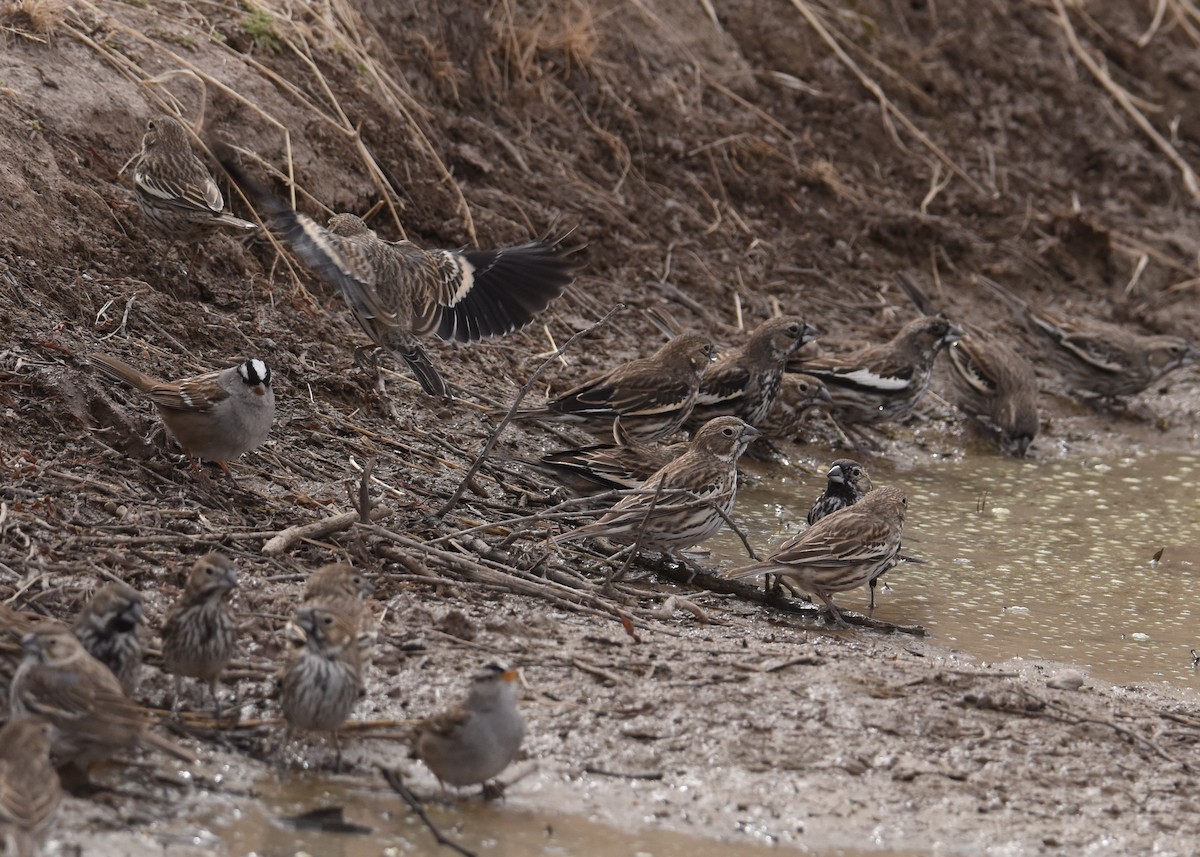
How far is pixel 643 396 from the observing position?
9461 millimetres

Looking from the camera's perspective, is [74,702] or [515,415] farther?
[515,415]

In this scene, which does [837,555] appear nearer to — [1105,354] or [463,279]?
[463,279]

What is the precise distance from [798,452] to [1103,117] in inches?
262

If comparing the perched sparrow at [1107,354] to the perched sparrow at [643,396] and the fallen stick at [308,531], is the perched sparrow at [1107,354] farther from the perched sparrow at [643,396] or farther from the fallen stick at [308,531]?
the fallen stick at [308,531]

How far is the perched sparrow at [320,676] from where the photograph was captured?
5383 millimetres

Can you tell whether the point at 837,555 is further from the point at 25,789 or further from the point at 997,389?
the point at 25,789

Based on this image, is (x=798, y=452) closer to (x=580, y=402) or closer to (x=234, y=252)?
(x=580, y=402)

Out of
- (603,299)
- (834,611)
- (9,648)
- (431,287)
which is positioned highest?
(431,287)

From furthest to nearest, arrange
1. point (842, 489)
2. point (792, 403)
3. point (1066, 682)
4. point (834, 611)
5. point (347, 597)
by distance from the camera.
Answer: point (792, 403) < point (842, 489) < point (834, 611) < point (1066, 682) < point (347, 597)

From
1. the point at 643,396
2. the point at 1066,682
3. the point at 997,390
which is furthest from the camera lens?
the point at 997,390

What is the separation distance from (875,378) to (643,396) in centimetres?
234

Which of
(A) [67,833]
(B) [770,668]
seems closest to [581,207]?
(B) [770,668]

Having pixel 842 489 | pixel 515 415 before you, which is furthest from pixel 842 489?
pixel 515 415

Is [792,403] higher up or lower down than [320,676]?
lower down
